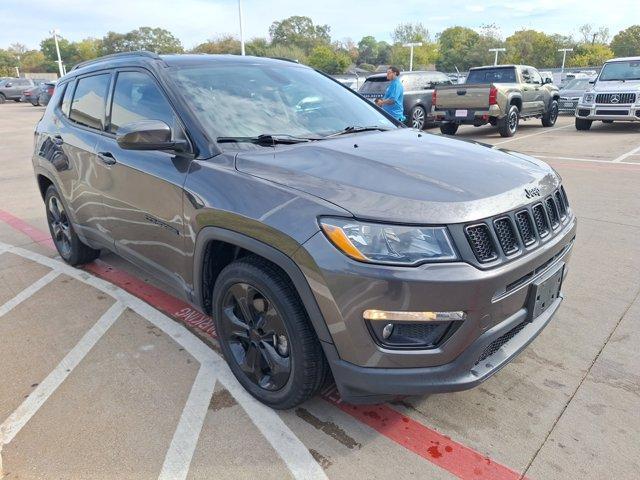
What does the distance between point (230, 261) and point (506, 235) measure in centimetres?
147

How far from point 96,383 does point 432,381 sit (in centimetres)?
198

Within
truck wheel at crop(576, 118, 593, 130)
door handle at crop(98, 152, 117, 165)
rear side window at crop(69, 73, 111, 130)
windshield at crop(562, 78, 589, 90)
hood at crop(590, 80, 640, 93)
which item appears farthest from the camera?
windshield at crop(562, 78, 589, 90)

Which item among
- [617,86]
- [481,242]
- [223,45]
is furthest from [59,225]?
[223,45]

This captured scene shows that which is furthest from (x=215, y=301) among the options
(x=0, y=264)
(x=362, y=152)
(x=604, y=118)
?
(x=604, y=118)

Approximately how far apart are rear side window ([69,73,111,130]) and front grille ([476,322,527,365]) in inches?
121

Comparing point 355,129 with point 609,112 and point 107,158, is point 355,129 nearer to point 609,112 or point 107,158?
point 107,158

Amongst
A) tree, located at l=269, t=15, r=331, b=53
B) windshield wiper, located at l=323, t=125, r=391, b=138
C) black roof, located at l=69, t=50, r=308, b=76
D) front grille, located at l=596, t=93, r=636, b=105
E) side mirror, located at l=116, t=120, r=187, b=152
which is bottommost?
front grille, located at l=596, t=93, r=636, b=105

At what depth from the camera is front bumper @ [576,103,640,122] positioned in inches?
508

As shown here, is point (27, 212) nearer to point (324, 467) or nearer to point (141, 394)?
point (141, 394)

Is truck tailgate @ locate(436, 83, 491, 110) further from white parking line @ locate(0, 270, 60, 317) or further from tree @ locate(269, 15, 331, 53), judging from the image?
tree @ locate(269, 15, 331, 53)

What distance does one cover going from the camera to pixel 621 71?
44.9 feet

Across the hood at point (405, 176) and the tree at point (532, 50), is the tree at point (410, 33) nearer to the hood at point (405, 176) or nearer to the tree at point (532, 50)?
the tree at point (532, 50)

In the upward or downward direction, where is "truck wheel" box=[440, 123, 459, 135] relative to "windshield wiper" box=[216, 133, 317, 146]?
downward

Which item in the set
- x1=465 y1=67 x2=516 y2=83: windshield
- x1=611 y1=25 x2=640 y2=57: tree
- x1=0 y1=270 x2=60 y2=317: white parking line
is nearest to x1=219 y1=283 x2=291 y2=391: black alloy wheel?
x1=0 y1=270 x2=60 y2=317: white parking line
